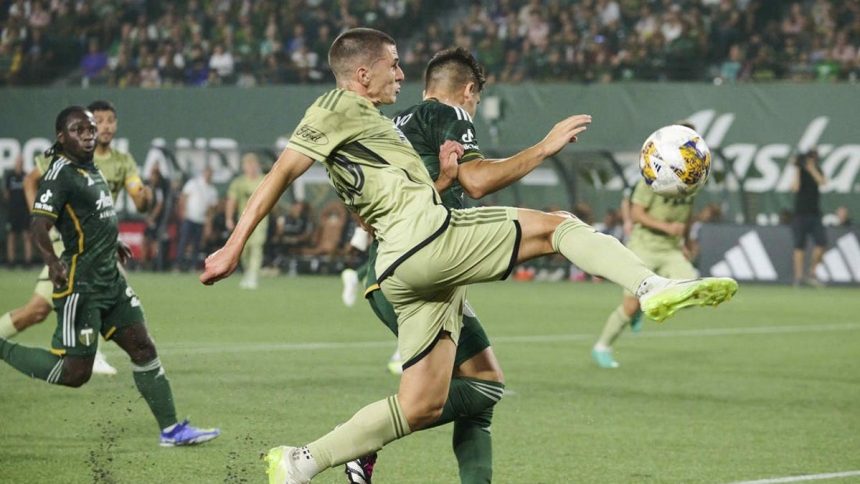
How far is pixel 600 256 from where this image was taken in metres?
5.75

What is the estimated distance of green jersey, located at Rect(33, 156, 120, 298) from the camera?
904 cm

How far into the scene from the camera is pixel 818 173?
87.0 feet

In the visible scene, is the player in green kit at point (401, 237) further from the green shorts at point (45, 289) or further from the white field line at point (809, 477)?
the green shorts at point (45, 289)

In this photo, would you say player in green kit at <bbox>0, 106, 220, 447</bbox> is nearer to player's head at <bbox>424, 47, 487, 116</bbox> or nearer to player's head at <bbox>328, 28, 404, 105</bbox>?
player's head at <bbox>424, 47, 487, 116</bbox>

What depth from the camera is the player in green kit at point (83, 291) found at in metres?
8.87

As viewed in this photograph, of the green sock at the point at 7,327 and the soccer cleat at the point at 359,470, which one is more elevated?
the soccer cleat at the point at 359,470

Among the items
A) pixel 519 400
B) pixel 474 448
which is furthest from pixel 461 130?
pixel 519 400

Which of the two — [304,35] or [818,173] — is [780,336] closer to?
[818,173]

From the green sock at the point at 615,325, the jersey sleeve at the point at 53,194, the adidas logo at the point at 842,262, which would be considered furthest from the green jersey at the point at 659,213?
the adidas logo at the point at 842,262

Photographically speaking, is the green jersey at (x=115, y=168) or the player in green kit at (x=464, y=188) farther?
the green jersey at (x=115, y=168)

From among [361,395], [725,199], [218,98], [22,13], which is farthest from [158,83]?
[361,395]

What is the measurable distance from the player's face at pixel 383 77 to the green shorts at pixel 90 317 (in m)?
3.42

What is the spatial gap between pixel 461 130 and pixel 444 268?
45.4 inches

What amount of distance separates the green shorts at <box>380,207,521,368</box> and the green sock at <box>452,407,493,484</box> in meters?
0.70
